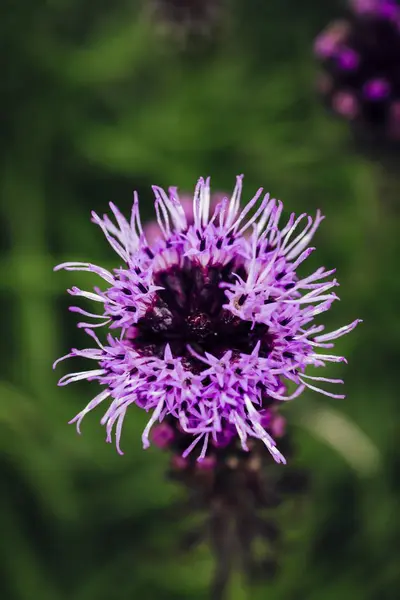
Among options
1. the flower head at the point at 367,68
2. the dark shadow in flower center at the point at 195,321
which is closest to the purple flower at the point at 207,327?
the dark shadow in flower center at the point at 195,321

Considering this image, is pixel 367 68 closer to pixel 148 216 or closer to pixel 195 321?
pixel 148 216

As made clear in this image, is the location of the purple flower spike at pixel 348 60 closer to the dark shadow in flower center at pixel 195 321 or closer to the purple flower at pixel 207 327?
the purple flower at pixel 207 327

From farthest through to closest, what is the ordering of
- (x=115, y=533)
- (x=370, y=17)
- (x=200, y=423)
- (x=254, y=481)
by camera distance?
(x=115, y=533)
(x=370, y=17)
(x=254, y=481)
(x=200, y=423)

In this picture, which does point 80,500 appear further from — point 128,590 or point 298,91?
point 298,91

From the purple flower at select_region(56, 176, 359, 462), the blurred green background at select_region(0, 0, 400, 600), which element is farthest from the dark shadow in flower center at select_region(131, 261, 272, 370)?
the blurred green background at select_region(0, 0, 400, 600)

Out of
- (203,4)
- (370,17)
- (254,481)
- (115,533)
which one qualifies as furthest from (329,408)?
(203,4)

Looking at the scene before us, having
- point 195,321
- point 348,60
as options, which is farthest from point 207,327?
point 348,60
